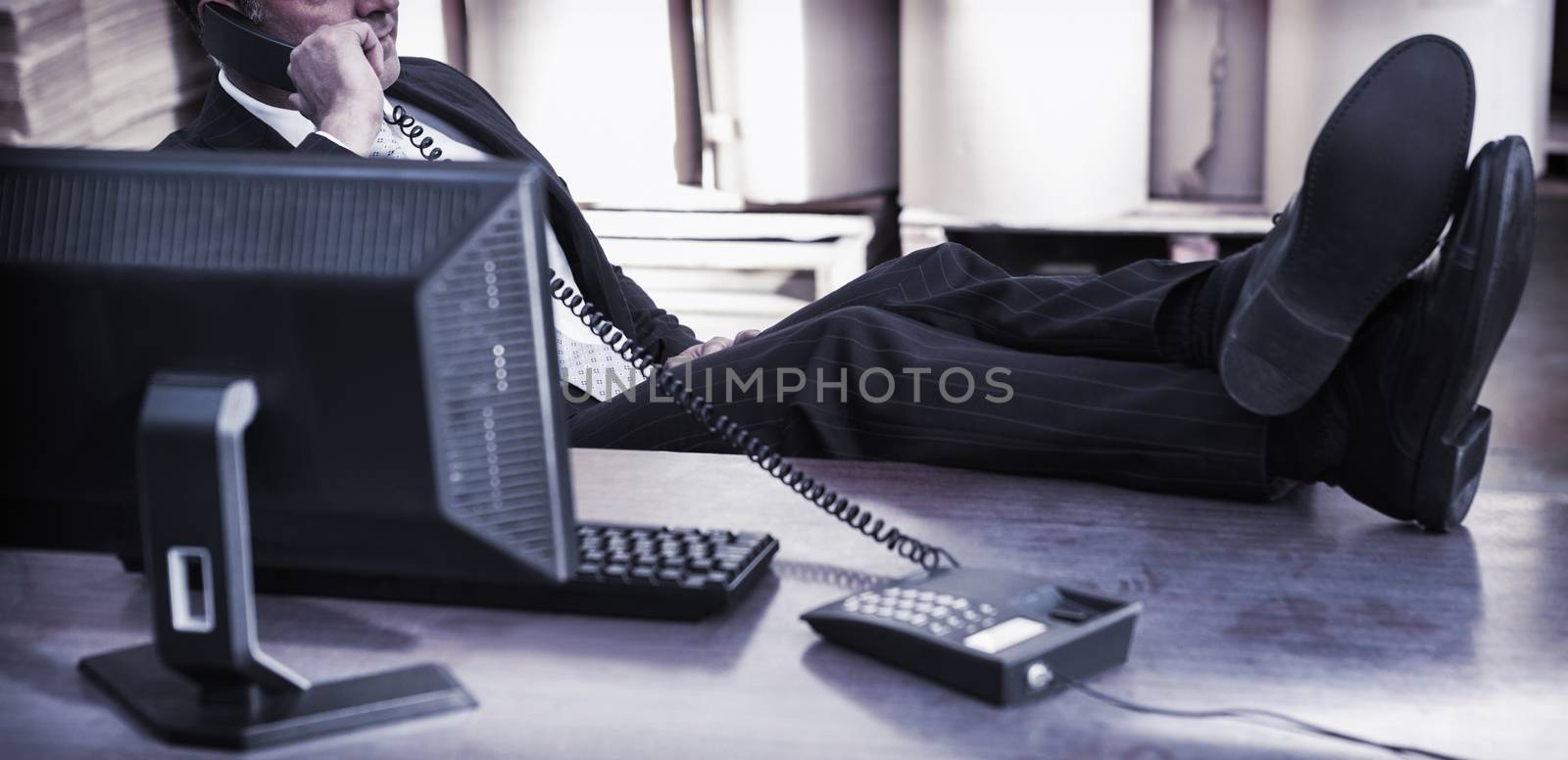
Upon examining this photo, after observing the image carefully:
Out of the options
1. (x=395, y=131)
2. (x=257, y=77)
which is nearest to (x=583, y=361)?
(x=395, y=131)

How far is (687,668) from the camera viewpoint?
957mm

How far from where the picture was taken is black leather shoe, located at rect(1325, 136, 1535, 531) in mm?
1191

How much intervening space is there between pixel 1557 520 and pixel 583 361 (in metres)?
1.23

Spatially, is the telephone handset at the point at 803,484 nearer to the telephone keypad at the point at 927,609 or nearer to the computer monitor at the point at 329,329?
the telephone keypad at the point at 927,609

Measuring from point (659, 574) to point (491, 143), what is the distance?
4.05 feet

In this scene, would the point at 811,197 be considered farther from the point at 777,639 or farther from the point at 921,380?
the point at 777,639

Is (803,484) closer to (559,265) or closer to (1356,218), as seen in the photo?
(1356,218)

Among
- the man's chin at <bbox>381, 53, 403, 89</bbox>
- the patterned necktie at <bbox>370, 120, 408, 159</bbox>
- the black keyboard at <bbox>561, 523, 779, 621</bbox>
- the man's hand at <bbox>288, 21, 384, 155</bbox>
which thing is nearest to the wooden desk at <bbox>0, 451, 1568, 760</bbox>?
the black keyboard at <bbox>561, 523, 779, 621</bbox>

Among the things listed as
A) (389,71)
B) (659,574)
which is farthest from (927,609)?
(389,71)

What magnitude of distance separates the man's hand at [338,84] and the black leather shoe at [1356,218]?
3.24 feet

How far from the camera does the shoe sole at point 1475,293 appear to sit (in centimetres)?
119

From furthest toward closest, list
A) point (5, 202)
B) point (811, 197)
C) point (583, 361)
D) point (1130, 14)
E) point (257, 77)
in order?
1. point (811, 197)
2. point (1130, 14)
3. point (583, 361)
4. point (257, 77)
5. point (5, 202)

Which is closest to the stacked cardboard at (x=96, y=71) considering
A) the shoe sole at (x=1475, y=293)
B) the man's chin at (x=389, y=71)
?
the man's chin at (x=389, y=71)

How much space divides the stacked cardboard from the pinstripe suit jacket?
62cm
